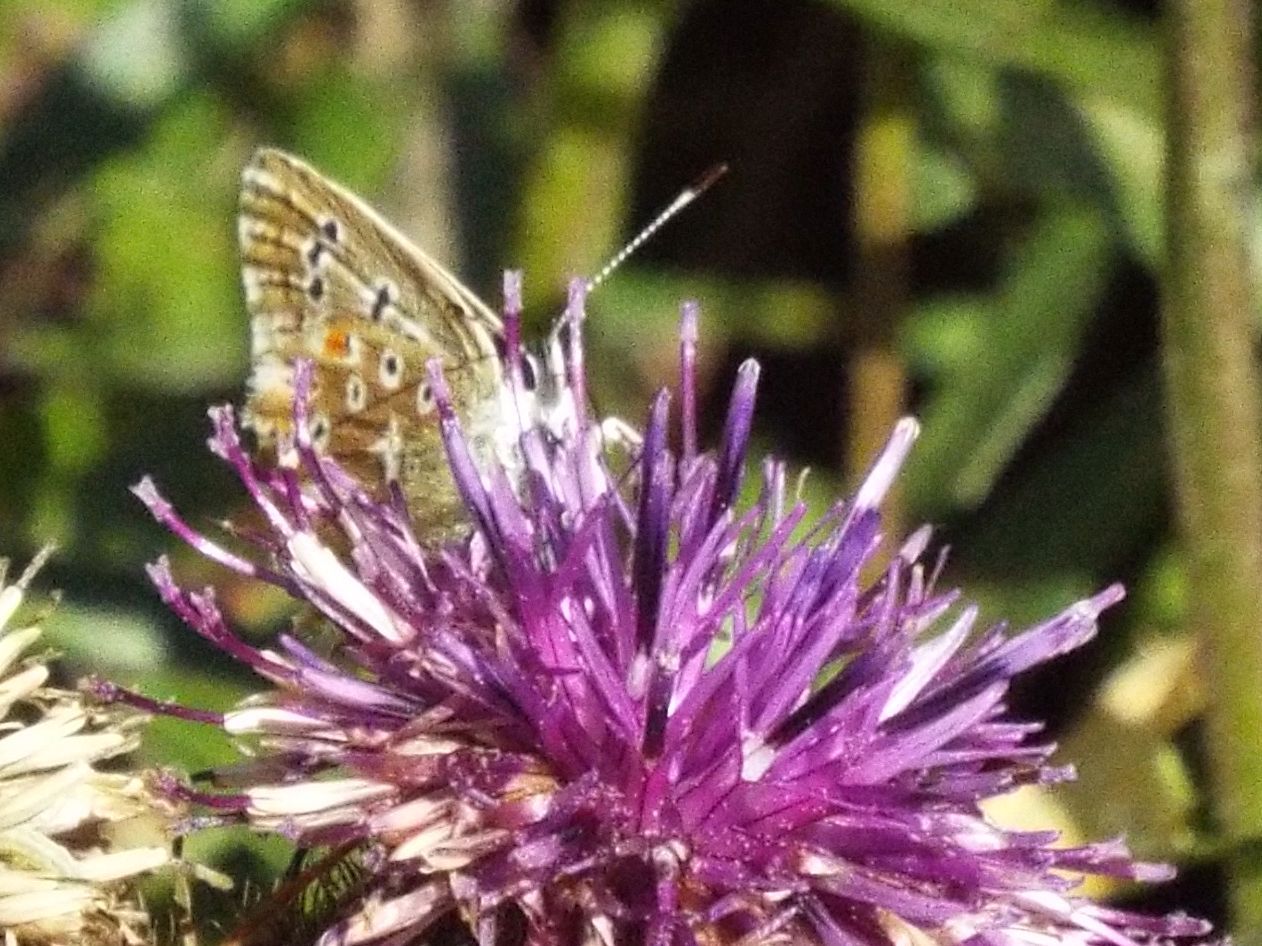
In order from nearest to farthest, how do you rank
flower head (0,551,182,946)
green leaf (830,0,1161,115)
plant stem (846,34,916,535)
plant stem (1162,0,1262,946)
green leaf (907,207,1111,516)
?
flower head (0,551,182,946) < plant stem (1162,0,1262,946) < green leaf (830,0,1161,115) < green leaf (907,207,1111,516) < plant stem (846,34,916,535)

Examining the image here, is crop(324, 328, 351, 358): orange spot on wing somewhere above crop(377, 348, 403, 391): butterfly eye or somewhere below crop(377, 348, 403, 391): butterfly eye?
above

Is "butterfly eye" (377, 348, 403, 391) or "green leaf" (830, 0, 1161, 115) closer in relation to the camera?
"butterfly eye" (377, 348, 403, 391)

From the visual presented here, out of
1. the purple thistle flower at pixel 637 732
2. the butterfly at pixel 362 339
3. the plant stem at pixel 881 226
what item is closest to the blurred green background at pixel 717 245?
the plant stem at pixel 881 226

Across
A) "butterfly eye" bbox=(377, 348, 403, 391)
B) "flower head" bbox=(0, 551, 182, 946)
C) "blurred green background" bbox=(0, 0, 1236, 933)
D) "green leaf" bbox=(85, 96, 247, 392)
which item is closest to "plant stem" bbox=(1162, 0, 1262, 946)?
"blurred green background" bbox=(0, 0, 1236, 933)

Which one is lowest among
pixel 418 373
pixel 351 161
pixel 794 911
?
pixel 794 911

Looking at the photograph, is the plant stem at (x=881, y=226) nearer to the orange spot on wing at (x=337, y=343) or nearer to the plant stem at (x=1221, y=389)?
the plant stem at (x=1221, y=389)

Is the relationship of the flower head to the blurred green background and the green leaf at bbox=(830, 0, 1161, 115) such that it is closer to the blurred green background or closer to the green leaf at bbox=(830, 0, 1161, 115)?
the blurred green background

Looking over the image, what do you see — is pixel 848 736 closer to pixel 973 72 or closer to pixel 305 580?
pixel 305 580

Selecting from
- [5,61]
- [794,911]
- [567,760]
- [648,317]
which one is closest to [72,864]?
[567,760]
